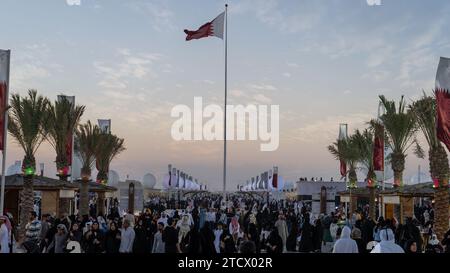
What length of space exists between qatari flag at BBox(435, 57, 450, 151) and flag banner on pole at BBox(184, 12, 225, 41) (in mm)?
11876

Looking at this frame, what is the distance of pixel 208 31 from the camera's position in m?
26.2

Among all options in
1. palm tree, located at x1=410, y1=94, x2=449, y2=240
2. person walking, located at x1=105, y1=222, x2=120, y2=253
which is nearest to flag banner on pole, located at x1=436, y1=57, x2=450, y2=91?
palm tree, located at x1=410, y1=94, x2=449, y2=240


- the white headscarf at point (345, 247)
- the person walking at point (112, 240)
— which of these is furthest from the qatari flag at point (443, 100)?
the person walking at point (112, 240)

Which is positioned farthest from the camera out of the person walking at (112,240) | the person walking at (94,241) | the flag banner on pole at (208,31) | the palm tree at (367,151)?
the palm tree at (367,151)

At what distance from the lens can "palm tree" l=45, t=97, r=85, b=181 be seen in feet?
94.9

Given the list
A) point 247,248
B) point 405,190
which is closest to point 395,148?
point 405,190

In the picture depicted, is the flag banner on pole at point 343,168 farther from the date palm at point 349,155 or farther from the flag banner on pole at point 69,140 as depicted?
the flag banner on pole at point 69,140

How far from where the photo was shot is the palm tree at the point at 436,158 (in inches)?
762

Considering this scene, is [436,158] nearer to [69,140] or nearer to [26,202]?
[26,202]

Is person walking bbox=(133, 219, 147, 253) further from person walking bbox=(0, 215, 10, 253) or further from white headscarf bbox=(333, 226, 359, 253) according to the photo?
white headscarf bbox=(333, 226, 359, 253)

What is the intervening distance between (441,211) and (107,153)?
2536 cm

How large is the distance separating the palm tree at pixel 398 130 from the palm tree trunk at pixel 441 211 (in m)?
8.94
